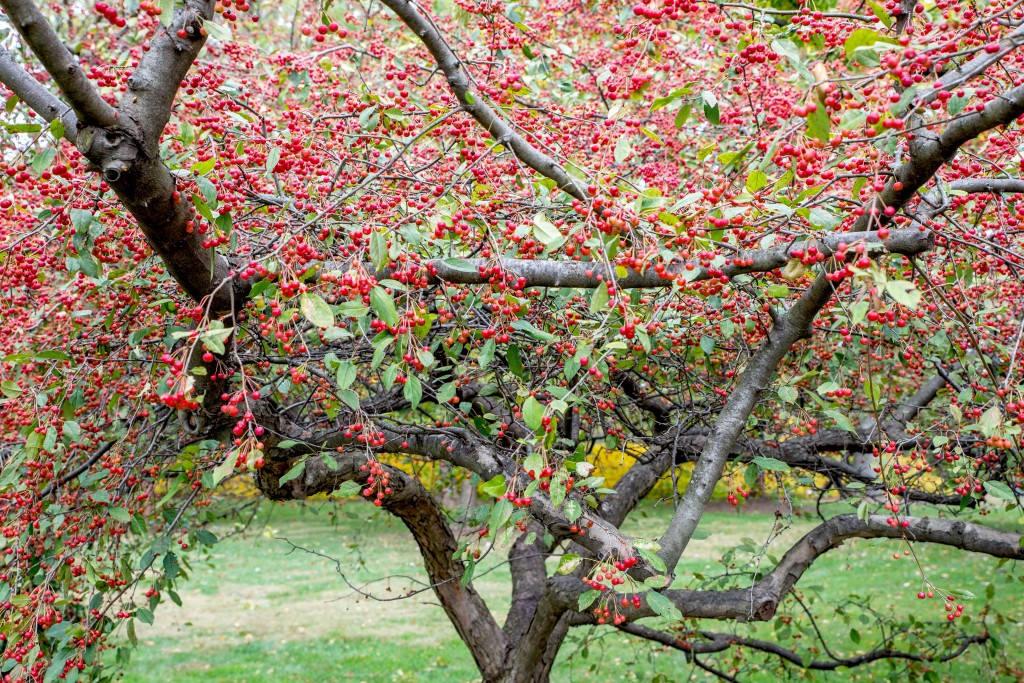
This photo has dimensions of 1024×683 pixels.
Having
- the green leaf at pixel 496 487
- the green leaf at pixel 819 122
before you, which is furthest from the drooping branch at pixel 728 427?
the green leaf at pixel 819 122

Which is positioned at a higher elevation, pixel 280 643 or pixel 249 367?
pixel 249 367

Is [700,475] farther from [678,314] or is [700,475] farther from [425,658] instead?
[425,658]

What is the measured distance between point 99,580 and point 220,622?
624cm

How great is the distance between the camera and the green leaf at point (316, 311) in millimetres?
1675

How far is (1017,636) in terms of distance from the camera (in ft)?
25.4

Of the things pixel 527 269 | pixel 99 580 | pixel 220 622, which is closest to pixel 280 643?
pixel 220 622

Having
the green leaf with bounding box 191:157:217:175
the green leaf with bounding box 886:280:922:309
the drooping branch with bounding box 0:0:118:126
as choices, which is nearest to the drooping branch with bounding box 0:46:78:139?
the drooping branch with bounding box 0:0:118:126

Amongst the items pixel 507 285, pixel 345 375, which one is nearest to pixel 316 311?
pixel 345 375

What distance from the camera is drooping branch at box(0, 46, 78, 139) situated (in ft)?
6.74

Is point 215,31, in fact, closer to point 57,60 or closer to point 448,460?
point 57,60

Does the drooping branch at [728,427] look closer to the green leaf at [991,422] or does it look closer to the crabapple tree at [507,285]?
the crabapple tree at [507,285]

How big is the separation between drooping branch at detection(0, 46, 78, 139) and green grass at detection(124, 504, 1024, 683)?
10.3 feet

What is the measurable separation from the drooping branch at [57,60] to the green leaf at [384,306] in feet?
2.73

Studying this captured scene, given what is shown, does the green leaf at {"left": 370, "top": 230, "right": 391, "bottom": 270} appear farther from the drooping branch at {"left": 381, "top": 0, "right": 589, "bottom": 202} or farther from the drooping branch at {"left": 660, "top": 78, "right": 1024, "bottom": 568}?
the drooping branch at {"left": 660, "top": 78, "right": 1024, "bottom": 568}
